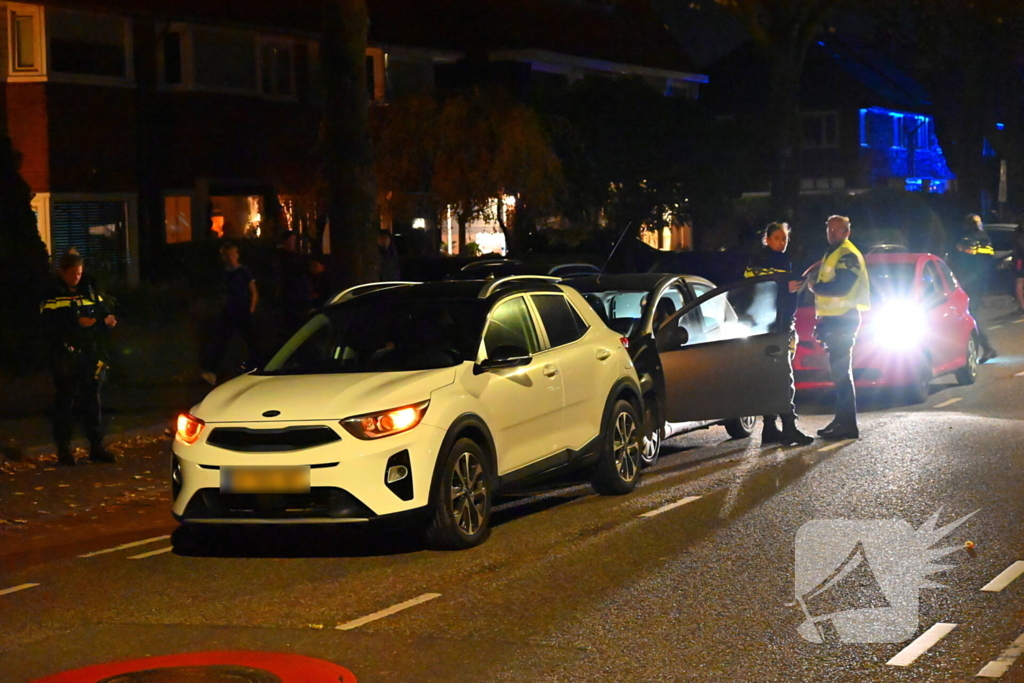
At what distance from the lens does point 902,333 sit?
15617 mm

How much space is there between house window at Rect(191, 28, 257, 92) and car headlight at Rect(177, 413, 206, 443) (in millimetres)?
21290

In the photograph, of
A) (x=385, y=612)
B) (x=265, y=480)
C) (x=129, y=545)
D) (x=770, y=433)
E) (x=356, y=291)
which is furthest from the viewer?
(x=770, y=433)

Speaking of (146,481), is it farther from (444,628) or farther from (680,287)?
(444,628)

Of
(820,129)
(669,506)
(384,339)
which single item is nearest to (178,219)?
(384,339)

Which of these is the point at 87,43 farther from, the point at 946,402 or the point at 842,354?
the point at 842,354

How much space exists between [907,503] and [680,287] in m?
4.05

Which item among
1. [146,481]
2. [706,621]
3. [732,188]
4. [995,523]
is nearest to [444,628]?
[706,621]

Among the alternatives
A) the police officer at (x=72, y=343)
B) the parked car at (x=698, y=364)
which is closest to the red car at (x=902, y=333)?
the parked car at (x=698, y=364)

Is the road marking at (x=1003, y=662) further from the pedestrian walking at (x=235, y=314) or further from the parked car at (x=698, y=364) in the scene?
the pedestrian walking at (x=235, y=314)

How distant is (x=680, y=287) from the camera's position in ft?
44.9

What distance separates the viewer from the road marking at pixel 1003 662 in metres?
6.23

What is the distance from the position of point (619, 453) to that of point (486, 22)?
31.0 metres

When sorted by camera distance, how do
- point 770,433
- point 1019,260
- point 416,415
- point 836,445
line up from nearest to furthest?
point 416,415, point 836,445, point 770,433, point 1019,260

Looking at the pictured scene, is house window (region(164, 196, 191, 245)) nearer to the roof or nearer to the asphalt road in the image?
the roof
